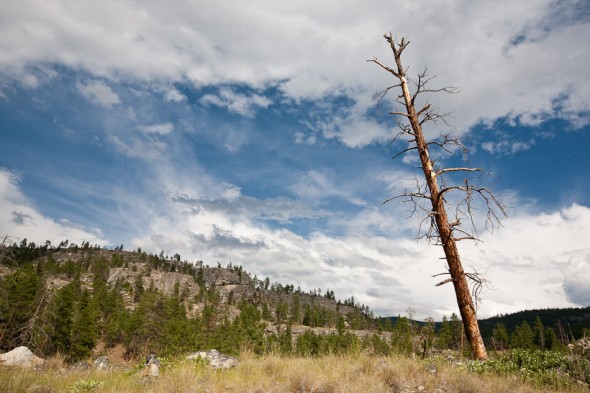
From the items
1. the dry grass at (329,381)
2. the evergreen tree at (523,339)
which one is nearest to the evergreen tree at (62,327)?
the dry grass at (329,381)

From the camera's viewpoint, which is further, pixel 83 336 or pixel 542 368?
pixel 83 336

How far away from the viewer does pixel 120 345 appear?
77625mm

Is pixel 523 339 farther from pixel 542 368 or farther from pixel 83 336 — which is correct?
pixel 542 368

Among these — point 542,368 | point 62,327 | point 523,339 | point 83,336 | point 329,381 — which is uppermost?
point 523,339

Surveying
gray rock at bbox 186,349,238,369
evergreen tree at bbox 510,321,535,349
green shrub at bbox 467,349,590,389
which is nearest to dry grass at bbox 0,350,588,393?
green shrub at bbox 467,349,590,389

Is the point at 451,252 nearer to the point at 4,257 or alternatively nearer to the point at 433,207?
the point at 433,207

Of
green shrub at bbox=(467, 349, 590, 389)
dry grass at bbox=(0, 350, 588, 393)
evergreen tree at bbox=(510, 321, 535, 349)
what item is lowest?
dry grass at bbox=(0, 350, 588, 393)

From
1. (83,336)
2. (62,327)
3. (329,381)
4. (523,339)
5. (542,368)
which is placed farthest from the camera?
(523,339)

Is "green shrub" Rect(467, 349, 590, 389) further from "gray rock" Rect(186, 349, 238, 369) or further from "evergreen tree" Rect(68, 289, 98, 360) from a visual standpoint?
"evergreen tree" Rect(68, 289, 98, 360)

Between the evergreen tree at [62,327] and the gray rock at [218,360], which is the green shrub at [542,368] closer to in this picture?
the gray rock at [218,360]

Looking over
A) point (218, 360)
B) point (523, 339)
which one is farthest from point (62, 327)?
point (523, 339)

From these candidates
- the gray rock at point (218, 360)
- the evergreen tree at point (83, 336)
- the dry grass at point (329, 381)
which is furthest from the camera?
the evergreen tree at point (83, 336)

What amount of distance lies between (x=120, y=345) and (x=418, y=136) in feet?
289

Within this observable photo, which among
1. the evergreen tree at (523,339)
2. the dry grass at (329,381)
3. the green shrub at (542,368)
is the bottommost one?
the dry grass at (329,381)
